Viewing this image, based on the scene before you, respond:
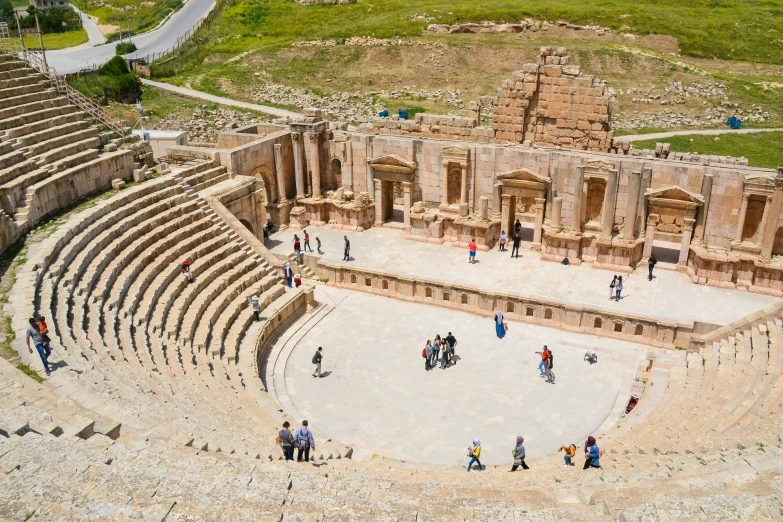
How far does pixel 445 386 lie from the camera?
19875 millimetres

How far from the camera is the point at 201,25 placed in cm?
6962

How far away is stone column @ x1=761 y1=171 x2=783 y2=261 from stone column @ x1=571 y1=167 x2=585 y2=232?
21.3 ft

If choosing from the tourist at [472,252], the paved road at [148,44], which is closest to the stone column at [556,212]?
the tourist at [472,252]

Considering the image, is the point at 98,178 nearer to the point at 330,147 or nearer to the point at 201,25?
the point at 330,147

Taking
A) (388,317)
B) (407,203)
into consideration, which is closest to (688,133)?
(407,203)

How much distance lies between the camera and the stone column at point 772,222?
24.5 meters

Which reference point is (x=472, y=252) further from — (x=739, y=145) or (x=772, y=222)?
(x=739, y=145)

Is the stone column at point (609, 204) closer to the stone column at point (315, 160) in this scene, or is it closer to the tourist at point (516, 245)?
the tourist at point (516, 245)

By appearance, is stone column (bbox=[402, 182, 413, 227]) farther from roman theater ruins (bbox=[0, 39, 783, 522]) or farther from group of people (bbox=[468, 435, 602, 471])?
group of people (bbox=[468, 435, 602, 471])

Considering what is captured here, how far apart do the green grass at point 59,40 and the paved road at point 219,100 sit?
1723 centimetres

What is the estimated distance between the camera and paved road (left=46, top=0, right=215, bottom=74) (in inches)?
2260

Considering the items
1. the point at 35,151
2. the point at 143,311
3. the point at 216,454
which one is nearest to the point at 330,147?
the point at 35,151

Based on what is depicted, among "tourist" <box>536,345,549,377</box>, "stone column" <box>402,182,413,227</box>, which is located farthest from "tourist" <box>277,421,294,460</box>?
"stone column" <box>402,182,413,227</box>

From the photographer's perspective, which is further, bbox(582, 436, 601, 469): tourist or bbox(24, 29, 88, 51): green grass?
bbox(24, 29, 88, 51): green grass
